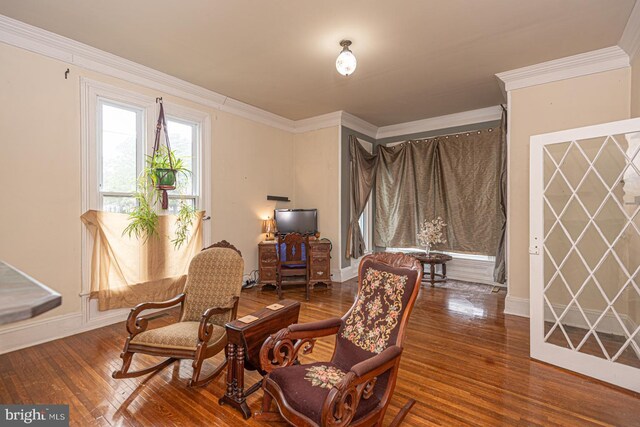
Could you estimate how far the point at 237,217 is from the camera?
5.10 meters

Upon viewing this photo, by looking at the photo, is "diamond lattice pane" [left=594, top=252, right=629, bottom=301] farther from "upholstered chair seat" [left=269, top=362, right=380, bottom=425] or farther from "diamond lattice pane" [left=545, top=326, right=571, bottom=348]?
"upholstered chair seat" [left=269, top=362, right=380, bottom=425]

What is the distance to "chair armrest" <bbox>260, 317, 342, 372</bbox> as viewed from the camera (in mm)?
1852

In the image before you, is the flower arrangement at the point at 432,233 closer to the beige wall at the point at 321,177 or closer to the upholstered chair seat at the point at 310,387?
the beige wall at the point at 321,177

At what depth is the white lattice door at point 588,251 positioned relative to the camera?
2.44 m

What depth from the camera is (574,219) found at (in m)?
2.71

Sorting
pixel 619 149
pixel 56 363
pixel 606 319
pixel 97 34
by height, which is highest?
pixel 97 34

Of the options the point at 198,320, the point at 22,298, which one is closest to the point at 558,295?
the point at 198,320

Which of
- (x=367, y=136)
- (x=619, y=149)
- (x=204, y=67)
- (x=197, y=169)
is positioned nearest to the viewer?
(x=619, y=149)

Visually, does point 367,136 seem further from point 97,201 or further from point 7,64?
Result: point 7,64

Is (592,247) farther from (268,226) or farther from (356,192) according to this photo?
(268,226)

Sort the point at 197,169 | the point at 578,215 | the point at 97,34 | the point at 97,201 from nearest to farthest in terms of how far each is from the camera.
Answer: the point at 578,215 → the point at 97,34 → the point at 97,201 → the point at 197,169

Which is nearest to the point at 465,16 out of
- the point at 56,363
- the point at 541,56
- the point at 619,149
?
the point at 541,56

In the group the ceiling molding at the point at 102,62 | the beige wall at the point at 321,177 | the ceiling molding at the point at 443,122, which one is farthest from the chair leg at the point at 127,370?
the ceiling molding at the point at 443,122

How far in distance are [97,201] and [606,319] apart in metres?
5.06
